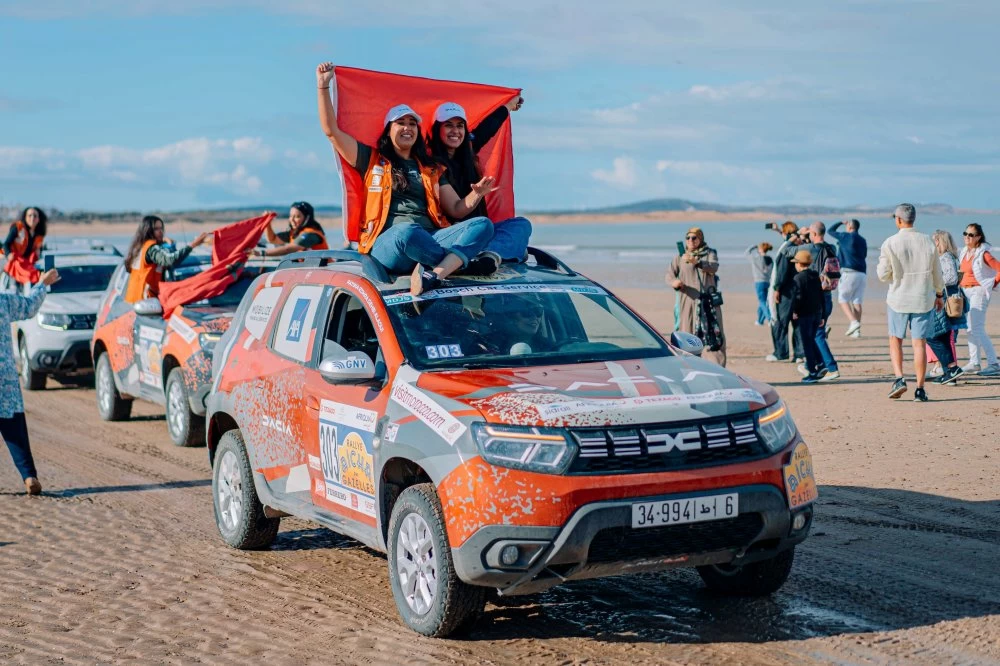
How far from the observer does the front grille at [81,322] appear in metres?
16.1

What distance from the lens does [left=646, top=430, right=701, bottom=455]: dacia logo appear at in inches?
217

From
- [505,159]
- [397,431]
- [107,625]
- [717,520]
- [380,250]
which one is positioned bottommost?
[107,625]

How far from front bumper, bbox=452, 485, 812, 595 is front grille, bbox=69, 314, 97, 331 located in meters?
11.8

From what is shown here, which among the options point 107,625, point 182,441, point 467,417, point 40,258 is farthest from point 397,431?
point 40,258

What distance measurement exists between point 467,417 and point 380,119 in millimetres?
3810

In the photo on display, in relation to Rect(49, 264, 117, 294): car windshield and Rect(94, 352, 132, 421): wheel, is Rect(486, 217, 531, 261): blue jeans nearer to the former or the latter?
Rect(94, 352, 132, 421): wheel

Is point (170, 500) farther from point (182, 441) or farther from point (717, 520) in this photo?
point (717, 520)

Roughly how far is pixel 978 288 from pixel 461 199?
9.99 meters

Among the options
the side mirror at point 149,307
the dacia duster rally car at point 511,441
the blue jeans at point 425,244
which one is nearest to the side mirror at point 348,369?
the dacia duster rally car at point 511,441

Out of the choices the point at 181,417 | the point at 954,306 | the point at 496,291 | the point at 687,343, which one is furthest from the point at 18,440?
the point at 954,306

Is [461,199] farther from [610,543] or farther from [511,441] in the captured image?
[610,543]

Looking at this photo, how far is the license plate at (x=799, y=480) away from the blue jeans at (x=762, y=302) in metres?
16.6

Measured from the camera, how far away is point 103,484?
34.2ft

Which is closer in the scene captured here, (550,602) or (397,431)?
(397,431)
